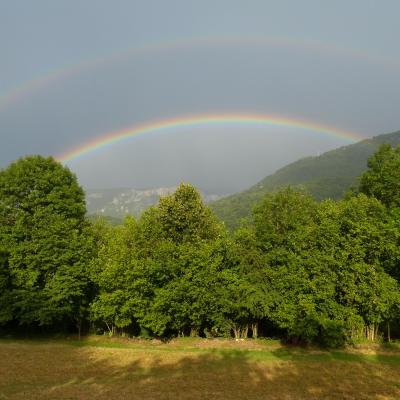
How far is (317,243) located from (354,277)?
415 centimetres

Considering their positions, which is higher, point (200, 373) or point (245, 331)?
point (245, 331)

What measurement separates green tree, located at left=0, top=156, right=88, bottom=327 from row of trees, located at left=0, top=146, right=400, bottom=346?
4.4 inches

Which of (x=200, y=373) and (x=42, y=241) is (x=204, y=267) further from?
(x=42, y=241)

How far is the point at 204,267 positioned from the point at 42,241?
15.4 m

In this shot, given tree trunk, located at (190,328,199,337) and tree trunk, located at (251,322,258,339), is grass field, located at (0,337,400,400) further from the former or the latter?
tree trunk, located at (190,328,199,337)

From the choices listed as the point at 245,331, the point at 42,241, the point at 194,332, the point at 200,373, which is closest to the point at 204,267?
the point at 194,332

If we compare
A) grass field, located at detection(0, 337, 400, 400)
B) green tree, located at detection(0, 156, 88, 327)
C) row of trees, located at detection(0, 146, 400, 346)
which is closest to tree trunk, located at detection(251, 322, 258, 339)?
row of trees, located at detection(0, 146, 400, 346)

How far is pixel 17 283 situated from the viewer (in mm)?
34219

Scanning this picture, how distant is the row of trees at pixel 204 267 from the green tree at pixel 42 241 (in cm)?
11

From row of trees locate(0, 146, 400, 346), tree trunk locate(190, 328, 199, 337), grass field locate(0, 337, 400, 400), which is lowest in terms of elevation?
grass field locate(0, 337, 400, 400)

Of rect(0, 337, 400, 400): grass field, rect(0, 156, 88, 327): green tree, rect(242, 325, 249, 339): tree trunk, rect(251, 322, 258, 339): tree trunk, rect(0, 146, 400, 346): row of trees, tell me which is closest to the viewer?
rect(0, 337, 400, 400): grass field

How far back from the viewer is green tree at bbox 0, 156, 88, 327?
34250 millimetres

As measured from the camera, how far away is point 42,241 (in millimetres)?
34969

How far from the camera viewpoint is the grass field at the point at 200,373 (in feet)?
57.6
